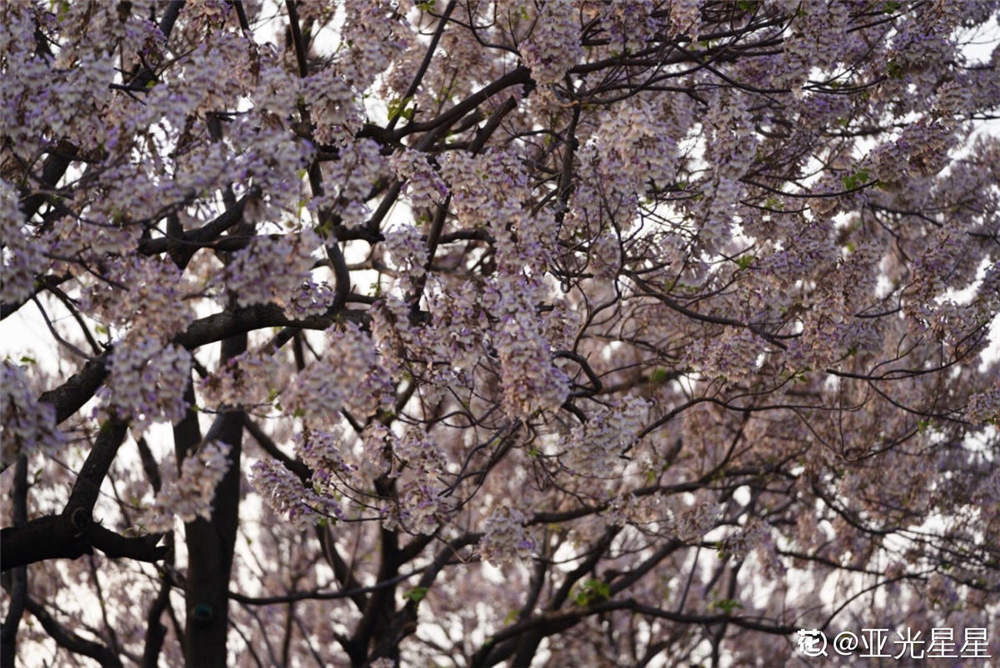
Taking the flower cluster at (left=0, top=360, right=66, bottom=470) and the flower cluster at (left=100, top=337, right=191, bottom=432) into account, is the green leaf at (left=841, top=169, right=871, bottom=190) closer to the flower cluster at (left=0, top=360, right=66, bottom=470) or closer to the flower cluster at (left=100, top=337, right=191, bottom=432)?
the flower cluster at (left=100, top=337, right=191, bottom=432)

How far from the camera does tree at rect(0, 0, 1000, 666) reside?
5754 millimetres

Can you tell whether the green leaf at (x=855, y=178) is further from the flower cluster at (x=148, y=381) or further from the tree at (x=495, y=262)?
the flower cluster at (x=148, y=381)

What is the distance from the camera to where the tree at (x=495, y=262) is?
5.75m

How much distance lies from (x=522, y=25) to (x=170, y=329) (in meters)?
6.05

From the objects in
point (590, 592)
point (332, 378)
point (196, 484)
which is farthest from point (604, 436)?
point (590, 592)

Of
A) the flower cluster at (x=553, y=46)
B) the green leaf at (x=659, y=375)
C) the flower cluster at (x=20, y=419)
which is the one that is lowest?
the flower cluster at (x=20, y=419)

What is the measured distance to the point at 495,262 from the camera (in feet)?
29.9

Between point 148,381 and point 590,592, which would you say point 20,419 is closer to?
point 148,381

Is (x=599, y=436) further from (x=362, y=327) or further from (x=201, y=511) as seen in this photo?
(x=201, y=511)

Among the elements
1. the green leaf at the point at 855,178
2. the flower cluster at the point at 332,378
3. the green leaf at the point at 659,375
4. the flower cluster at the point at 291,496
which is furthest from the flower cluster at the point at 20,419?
the green leaf at the point at 659,375

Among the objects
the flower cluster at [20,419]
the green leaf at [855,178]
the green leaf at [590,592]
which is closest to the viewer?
the flower cluster at [20,419]

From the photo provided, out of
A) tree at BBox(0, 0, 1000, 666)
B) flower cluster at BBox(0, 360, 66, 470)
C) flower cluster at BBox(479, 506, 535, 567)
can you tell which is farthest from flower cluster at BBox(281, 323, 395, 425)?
flower cluster at BBox(479, 506, 535, 567)

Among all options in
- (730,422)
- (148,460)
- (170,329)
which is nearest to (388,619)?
(148,460)

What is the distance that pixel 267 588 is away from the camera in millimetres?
19812
